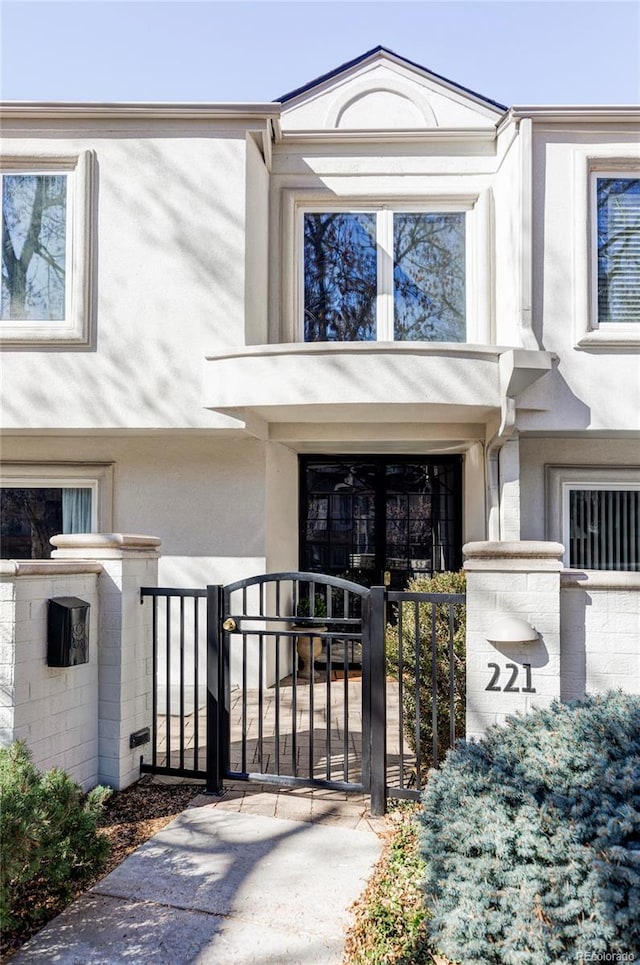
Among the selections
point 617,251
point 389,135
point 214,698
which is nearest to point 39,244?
point 389,135

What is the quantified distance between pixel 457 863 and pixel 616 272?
6.57 m

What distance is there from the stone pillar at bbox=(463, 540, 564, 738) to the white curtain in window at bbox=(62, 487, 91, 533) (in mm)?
5541

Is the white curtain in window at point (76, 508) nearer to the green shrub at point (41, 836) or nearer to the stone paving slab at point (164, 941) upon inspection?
the green shrub at point (41, 836)

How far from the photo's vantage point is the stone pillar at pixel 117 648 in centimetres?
454

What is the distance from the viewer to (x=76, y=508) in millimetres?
7918

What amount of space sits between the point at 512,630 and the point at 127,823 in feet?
8.98

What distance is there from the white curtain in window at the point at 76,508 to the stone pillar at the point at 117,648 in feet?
10.7

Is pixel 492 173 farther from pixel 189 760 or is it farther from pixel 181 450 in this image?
pixel 189 760

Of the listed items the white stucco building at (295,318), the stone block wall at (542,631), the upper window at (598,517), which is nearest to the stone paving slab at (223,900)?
the stone block wall at (542,631)

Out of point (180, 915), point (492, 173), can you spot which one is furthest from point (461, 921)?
point (492, 173)

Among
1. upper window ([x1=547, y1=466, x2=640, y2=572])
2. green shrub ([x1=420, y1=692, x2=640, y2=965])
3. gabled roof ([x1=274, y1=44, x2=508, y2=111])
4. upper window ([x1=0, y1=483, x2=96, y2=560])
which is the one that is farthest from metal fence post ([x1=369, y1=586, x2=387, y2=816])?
gabled roof ([x1=274, y1=44, x2=508, y2=111])

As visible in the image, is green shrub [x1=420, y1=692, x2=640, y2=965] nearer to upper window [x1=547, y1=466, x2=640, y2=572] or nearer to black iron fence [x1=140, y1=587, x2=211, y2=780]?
black iron fence [x1=140, y1=587, x2=211, y2=780]

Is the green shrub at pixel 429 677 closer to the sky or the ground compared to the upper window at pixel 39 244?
closer to the ground

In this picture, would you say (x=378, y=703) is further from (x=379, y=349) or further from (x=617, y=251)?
(x=617, y=251)
